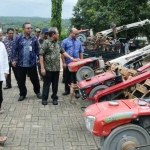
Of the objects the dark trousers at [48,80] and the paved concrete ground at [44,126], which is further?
the dark trousers at [48,80]

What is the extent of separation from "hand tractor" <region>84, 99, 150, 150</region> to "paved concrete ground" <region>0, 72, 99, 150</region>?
38.0 inches

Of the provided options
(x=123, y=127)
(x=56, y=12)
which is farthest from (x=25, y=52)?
(x=56, y=12)

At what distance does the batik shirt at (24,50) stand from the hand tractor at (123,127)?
347 cm

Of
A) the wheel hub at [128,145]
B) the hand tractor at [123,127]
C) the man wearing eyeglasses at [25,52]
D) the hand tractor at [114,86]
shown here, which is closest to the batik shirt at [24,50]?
the man wearing eyeglasses at [25,52]

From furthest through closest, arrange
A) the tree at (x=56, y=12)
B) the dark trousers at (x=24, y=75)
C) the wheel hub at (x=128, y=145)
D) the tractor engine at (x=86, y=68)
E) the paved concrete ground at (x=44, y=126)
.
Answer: the tree at (x=56, y=12)
the tractor engine at (x=86, y=68)
the dark trousers at (x=24, y=75)
the paved concrete ground at (x=44, y=126)
the wheel hub at (x=128, y=145)

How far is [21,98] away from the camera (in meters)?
6.92

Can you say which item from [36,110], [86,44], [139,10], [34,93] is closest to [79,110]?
[36,110]

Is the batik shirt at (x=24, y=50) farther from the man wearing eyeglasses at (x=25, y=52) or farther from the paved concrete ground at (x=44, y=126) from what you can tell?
the paved concrete ground at (x=44, y=126)

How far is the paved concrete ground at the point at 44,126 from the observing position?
435 centimetres

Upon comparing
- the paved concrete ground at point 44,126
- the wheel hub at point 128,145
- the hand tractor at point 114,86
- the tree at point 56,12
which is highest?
the tree at point 56,12

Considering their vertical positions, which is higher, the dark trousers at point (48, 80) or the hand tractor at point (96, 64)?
the hand tractor at point (96, 64)

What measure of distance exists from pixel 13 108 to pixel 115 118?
11.2ft

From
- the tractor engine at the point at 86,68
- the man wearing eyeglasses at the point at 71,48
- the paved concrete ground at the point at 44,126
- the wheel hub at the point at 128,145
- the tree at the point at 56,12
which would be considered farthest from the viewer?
the tree at the point at 56,12

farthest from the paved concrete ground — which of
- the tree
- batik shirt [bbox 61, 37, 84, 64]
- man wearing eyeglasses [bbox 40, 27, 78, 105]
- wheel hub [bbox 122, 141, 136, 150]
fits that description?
the tree
